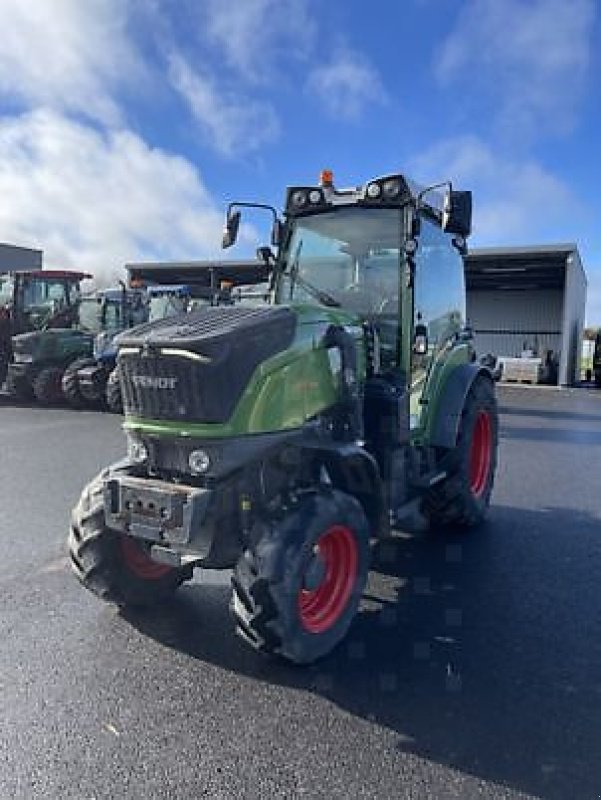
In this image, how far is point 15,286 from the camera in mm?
15500

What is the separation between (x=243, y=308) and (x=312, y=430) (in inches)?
29.8

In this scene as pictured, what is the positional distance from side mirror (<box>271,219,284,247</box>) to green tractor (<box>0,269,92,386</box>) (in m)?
11.4

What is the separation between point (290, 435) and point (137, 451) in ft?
2.65

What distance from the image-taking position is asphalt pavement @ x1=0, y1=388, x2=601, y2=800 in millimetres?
2486

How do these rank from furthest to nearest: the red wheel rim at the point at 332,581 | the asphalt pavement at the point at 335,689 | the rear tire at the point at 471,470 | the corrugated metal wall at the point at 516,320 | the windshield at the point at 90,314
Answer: the corrugated metal wall at the point at 516,320, the windshield at the point at 90,314, the rear tire at the point at 471,470, the red wheel rim at the point at 332,581, the asphalt pavement at the point at 335,689

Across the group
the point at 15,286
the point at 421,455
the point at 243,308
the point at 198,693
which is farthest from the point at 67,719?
the point at 15,286

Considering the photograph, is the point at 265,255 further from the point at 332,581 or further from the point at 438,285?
the point at 332,581

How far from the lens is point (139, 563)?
3768 mm

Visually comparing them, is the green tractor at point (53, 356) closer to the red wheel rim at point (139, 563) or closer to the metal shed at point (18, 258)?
the red wheel rim at point (139, 563)

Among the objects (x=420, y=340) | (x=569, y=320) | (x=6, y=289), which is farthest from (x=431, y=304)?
(x=569, y=320)

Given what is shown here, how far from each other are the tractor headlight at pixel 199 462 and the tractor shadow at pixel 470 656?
36.8 inches

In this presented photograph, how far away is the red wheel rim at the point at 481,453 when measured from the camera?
5805mm

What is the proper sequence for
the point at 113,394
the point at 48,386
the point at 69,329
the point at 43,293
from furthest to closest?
1. the point at 43,293
2. the point at 69,329
3. the point at 48,386
4. the point at 113,394

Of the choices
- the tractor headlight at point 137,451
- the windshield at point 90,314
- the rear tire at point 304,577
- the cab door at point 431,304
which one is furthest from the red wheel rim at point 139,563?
the windshield at point 90,314
